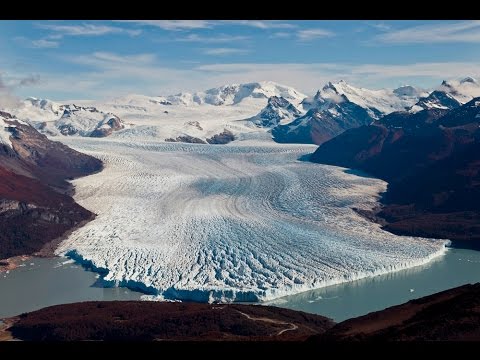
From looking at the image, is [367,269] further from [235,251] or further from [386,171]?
[386,171]

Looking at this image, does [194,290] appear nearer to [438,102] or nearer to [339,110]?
[438,102]

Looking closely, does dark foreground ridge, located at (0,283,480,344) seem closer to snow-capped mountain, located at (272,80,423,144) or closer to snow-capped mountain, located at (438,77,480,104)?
snow-capped mountain, located at (272,80,423,144)

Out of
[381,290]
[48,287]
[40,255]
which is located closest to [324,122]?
[40,255]

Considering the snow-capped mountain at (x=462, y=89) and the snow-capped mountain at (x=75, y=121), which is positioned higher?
the snow-capped mountain at (x=462, y=89)

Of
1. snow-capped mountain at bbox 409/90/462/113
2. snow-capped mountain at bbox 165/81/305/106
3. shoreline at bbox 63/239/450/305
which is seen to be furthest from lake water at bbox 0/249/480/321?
snow-capped mountain at bbox 165/81/305/106

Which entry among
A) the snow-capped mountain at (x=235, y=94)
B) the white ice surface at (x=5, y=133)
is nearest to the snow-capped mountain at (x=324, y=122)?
the white ice surface at (x=5, y=133)

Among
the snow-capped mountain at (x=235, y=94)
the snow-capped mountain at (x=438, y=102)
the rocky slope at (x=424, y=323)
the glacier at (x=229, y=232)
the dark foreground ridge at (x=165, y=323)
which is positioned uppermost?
the rocky slope at (x=424, y=323)

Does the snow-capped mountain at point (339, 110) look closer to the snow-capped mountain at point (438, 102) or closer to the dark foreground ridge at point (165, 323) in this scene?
the snow-capped mountain at point (438, 102)
